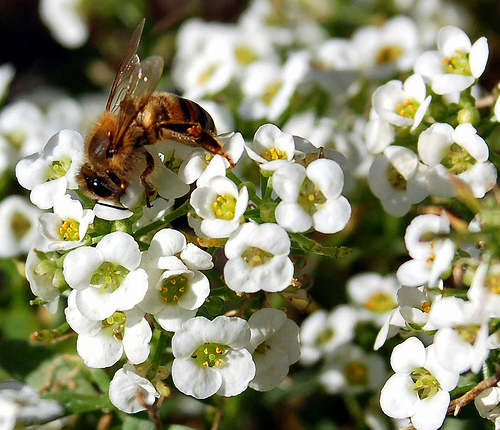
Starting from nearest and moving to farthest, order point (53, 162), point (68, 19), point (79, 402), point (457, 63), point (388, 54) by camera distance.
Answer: point (53, 162)
point (79, 402)
point (457, 63)
point (388, 54)
point (68, 19)

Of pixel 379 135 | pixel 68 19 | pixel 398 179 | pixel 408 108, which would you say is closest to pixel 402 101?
pixel 408 108

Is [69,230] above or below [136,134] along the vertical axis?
below

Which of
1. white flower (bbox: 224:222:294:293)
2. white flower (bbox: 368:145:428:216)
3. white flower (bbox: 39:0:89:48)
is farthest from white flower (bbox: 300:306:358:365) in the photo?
A: white flower (bbox: 39:0:89:48)

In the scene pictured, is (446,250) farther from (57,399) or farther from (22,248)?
(22,248)

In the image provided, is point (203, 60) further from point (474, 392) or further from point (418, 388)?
point (474, 392)

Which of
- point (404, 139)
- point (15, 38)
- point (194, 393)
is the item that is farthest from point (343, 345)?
point (15, 38)

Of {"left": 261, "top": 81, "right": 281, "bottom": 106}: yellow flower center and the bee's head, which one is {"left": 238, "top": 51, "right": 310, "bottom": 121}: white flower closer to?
{"left": 261, "top": 81, "right": 281, "bottom": 106}: yellow flower center

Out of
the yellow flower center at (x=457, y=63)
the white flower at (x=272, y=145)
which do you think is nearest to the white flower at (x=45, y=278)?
the white flower at (x=272, y=145)
